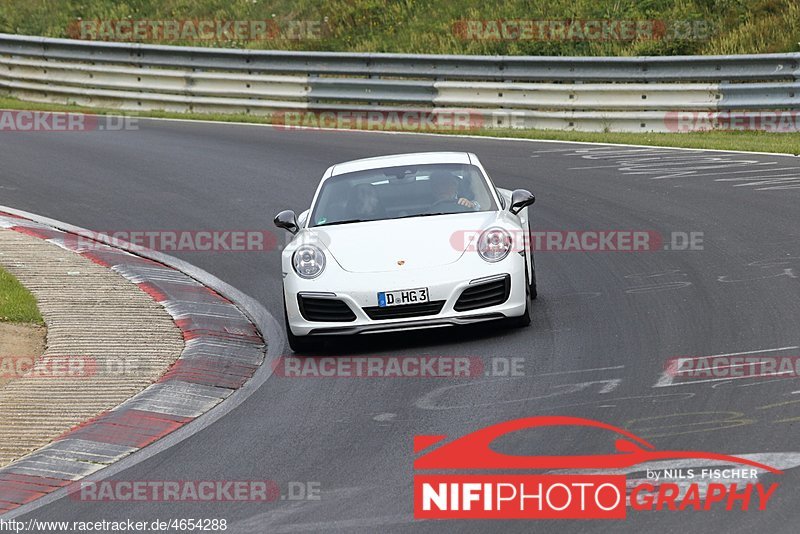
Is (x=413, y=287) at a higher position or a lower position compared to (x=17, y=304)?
higher

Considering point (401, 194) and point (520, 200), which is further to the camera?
point (401, 194)

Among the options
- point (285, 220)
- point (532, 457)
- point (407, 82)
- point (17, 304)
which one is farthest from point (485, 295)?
point (407, 82)

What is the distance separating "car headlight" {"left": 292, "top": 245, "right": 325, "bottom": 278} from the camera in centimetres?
941

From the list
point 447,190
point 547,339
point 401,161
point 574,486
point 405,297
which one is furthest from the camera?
point 401,161

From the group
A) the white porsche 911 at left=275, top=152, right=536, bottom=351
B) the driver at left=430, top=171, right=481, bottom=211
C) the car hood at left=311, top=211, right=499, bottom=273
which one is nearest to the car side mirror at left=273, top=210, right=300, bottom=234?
the white porsche 911 at left=275, top=152, right=536, bottom=351

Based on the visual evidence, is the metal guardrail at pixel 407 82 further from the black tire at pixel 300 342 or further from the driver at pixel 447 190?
the black tire at pixel 300 342

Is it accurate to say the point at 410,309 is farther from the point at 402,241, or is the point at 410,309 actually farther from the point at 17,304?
the point at 17,304

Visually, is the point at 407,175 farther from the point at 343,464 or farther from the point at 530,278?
the point at 343,464

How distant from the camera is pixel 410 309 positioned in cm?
911

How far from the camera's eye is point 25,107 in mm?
24109

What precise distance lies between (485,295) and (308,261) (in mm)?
1324

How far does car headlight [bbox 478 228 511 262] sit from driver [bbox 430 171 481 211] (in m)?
Answer: 0.62

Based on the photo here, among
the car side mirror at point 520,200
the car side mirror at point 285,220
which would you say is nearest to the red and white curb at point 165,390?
the car side mirror at point 285,220

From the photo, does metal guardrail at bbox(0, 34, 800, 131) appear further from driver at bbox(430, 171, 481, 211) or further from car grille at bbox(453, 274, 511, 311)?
car grille at bbox(453, 274, 511, 311)
